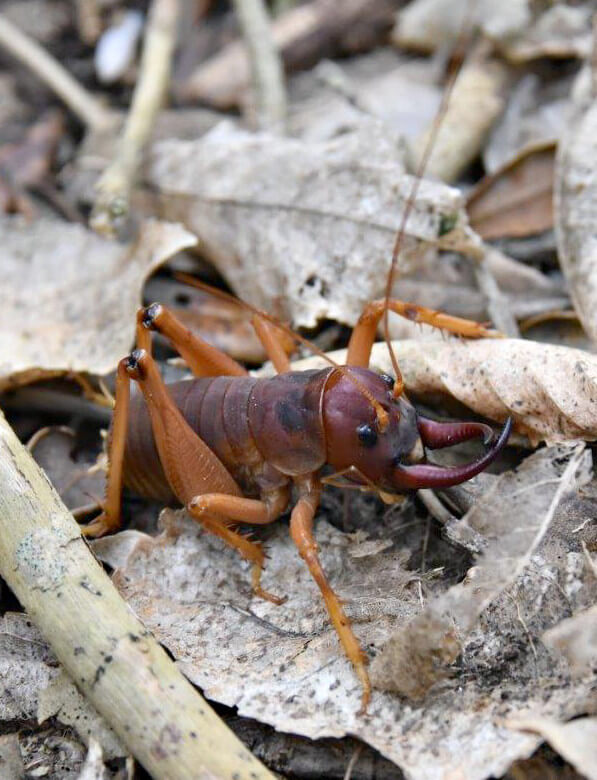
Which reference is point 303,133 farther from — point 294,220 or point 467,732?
point 467,732

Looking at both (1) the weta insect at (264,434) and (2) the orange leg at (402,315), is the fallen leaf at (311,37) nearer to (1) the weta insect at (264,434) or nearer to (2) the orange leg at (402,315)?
(1) the weta insect at (264,434)

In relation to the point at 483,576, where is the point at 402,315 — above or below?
above

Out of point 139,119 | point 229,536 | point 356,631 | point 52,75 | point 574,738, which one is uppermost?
point 52,75

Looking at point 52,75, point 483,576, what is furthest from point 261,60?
point 483,576

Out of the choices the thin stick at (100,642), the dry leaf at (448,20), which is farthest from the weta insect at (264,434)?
the dry leaf at (448,20)

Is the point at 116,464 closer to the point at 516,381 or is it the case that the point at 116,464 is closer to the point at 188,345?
the point at 188,345

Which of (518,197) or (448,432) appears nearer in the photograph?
(448,432)
